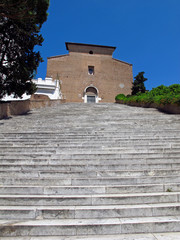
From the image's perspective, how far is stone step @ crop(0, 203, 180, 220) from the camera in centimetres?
240

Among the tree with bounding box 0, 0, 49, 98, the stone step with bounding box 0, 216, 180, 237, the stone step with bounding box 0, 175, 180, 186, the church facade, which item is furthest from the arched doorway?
the stone step with bounding box 0, 216, 180, 237

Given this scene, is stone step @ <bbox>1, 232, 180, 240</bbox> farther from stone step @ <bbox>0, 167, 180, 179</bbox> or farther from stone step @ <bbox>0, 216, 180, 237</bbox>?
stone step @ <bbox>0, 167, 180, 179</bbox>

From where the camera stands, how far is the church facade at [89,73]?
2441cm

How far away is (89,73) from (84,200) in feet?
79.9

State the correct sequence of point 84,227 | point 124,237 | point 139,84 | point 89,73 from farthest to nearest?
point 89,73, point 139,84, point 84,227, point 124,237

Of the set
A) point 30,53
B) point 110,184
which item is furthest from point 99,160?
point 30,53

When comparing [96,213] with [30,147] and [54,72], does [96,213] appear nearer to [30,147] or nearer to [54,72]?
[30,147]

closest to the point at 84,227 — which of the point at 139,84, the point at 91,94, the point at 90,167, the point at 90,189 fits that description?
the point at 90,189

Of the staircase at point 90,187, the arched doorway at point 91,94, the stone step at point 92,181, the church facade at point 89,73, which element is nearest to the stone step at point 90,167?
the staircase at point 90,187

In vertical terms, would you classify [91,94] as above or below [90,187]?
above

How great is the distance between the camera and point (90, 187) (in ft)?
9.59

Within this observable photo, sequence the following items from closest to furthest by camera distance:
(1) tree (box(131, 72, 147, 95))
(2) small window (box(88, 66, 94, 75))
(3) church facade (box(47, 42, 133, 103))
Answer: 1. (1) tree (box(131, 72, 147, 95))
2. (3) church facade (box(47, 42, 133, 103))
3. (2) small window (box(88, 66, 94, 75))

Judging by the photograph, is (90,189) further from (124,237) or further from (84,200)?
(124,237)

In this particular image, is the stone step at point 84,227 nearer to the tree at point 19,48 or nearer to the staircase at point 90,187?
the staircase at point 90,187
